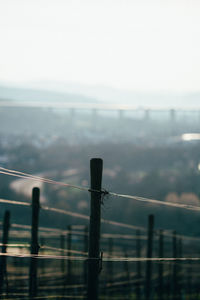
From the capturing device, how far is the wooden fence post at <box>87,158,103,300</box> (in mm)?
5867

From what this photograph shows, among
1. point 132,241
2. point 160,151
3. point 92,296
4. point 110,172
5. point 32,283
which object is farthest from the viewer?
point 160,151

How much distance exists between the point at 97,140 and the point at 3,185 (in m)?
15.3

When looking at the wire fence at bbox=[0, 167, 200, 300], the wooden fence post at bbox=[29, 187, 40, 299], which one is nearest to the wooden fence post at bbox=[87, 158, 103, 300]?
the wire fence at bbox=[0, 167, 200, 300]

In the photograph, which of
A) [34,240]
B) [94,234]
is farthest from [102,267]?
[34,240]

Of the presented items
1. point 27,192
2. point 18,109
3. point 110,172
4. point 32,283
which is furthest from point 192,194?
point 32,283

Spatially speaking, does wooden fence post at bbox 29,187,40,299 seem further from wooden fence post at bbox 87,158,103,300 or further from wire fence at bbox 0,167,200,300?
wooden fence post at bbox 87,158,103,300

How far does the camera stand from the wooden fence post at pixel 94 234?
5.87 m

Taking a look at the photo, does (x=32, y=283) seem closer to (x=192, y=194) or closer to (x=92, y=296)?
(x=92, y=296)

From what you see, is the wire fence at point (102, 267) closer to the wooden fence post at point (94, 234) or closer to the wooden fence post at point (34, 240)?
the wooden fence post at point (94, 234)

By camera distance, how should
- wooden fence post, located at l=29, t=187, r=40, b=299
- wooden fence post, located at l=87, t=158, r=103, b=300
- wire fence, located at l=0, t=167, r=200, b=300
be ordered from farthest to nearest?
wooden fence post, located at l=29, t=187, r=40, b=299 → wire fence, located at l=0, t=167, r=200, b=300 → wooden fence post, located at l=87, t=158, r=103, b=300

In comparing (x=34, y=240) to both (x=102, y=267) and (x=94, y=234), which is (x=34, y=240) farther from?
(x=94, y=234)

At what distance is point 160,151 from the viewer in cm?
5050

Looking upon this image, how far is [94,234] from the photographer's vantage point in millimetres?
5910

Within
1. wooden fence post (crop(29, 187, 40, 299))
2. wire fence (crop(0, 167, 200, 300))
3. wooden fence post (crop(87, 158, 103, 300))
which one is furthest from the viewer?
wooden fence post (crop(29, 187, 40, 299))
